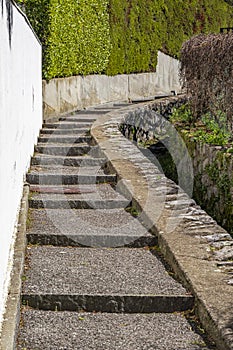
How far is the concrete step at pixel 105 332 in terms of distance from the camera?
10.8ft

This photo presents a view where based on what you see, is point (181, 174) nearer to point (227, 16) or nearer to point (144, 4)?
point (144, 4)

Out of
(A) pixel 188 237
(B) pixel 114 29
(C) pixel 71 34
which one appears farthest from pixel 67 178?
(B) pixel 114 29

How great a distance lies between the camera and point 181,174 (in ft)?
34.0

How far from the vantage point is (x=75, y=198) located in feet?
20.3

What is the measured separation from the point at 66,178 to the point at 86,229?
6.18 feet

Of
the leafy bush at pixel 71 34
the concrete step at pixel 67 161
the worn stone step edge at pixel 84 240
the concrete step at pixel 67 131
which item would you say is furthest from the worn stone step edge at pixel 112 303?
the leafy bush at pixel 71 34

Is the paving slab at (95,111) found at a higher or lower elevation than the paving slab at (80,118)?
lower

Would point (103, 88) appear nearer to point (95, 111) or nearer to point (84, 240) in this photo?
point (95, 111)

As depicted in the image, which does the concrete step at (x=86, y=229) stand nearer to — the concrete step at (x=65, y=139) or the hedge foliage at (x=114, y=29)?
the concrete step at (x=65, y=139)

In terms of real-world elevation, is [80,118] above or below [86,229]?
above

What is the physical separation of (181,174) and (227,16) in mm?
16973

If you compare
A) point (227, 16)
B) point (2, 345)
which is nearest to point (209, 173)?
point (2, 345)

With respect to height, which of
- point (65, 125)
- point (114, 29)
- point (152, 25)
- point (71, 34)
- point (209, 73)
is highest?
point (152, 25)

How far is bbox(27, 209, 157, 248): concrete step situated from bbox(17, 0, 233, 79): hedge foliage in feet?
18.4
